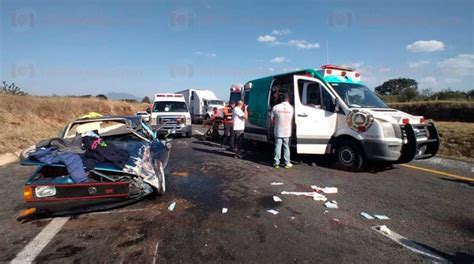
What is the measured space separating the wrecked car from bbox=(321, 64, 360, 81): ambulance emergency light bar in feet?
16.6

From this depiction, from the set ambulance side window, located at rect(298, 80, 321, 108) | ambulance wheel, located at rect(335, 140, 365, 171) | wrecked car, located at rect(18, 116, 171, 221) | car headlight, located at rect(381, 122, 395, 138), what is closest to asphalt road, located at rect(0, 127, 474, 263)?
wrecked car, located at rect(18, 116, 171, 221)

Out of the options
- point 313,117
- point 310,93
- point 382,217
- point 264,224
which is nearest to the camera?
point 264,224

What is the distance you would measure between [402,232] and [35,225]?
5031 millimetres

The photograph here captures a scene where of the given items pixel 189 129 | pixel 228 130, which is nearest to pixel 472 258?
pixel 228 130

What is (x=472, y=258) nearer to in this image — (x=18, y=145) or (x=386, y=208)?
(x=386, y=208)

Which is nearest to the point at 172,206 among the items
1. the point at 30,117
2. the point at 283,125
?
the point at 283,125

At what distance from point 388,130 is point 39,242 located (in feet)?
21.6

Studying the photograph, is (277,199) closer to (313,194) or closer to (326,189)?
(313,194)

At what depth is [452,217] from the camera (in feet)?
14.6

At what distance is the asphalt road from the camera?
3424mm

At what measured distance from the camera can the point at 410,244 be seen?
3602mm

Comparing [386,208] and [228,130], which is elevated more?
[228,130]

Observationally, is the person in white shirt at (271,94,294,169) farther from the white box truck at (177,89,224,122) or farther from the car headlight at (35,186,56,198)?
the white box truck at (177,89,224,122)

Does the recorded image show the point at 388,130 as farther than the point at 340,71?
No
